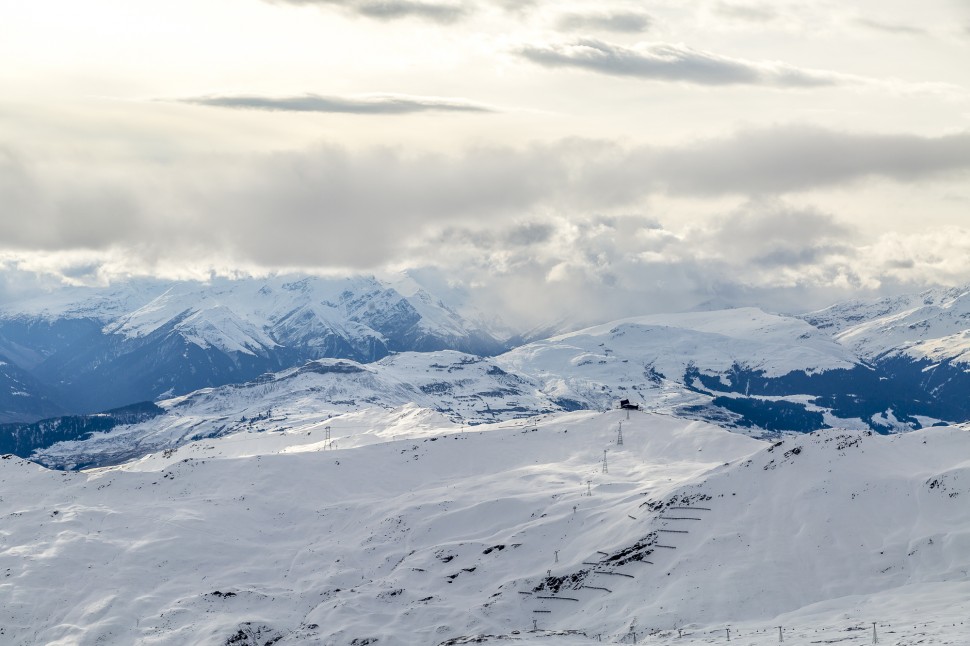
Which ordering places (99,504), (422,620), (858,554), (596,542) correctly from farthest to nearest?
(99,504) → (596,542) → (422,620) → (858,554)

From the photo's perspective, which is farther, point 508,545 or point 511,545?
point 508,545

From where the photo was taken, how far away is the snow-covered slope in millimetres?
85062

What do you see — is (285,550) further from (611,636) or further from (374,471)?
(611,636)

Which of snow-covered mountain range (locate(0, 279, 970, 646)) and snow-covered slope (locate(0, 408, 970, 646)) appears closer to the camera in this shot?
snow-covered mountain range (locate(0, 279, 970, 646))

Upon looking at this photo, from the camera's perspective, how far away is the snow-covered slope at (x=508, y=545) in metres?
85.1

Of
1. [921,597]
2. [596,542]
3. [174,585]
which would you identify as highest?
[921,597]

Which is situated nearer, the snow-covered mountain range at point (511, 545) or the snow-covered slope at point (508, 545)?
the snow-covered mountain range at point (511, 545)

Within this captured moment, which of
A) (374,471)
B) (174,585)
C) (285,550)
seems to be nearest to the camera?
(174,585)

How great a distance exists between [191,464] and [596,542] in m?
64.9

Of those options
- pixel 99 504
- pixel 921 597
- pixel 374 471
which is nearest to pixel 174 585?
pixel 99 504

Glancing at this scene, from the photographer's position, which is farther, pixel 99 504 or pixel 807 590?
pixel 99 504

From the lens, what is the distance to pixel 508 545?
10938 cm

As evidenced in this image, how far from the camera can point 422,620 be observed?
97.1 meters

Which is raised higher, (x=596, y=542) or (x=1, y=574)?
(x=596, y=542)
